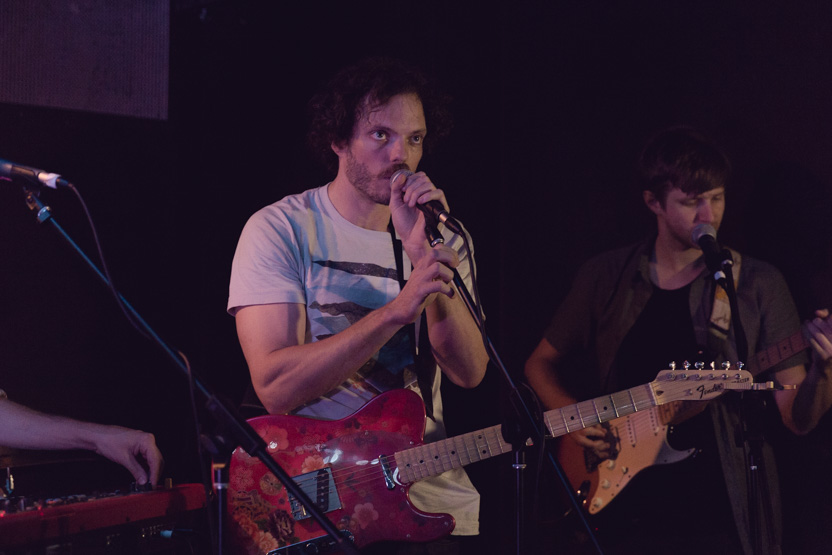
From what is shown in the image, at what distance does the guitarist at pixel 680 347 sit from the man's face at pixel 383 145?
122 cm

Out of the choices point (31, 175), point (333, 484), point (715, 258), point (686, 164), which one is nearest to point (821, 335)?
point (715, 258)

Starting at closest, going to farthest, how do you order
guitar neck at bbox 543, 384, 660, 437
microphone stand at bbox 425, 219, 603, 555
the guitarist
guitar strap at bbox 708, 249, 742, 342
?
microphone stand at bbox 425, 219, 603, 555 < guitar neck at bbox 543, 384, 660, 437 < the guitarist < guitar strap at bbox 708, 249, 742, 342

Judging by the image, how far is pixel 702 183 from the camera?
3215 millimetres

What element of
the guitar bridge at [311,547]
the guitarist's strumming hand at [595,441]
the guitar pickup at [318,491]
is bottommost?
the guitar bridge at [311,547]

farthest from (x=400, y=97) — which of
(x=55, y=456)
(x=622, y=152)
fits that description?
(x=55, y=456)

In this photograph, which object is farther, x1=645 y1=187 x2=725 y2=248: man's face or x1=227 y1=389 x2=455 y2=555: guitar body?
x1=645 y1=187 x2=725 y2=248: man's face

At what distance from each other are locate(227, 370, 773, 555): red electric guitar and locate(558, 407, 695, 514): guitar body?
0.76m

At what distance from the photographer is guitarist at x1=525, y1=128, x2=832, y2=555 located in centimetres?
292

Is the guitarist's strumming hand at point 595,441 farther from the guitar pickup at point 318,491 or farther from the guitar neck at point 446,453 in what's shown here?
the guitar pickup at point 318,491

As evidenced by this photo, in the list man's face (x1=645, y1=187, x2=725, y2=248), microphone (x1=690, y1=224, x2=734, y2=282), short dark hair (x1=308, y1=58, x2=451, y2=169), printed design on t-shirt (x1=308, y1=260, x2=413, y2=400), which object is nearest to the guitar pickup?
printed design on t-shirt (x1=308, y1=260, x2=413, y2=400)

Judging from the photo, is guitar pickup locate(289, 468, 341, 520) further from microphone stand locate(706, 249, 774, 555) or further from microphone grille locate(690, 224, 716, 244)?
microphone grille locate(690, 224, 716, 244)

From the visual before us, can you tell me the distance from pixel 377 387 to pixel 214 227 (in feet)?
4.19

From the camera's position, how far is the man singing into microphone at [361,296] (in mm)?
2229

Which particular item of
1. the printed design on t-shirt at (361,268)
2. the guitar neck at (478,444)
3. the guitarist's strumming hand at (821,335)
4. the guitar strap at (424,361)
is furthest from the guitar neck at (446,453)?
the guitarist's strumming hand at (821,335)
